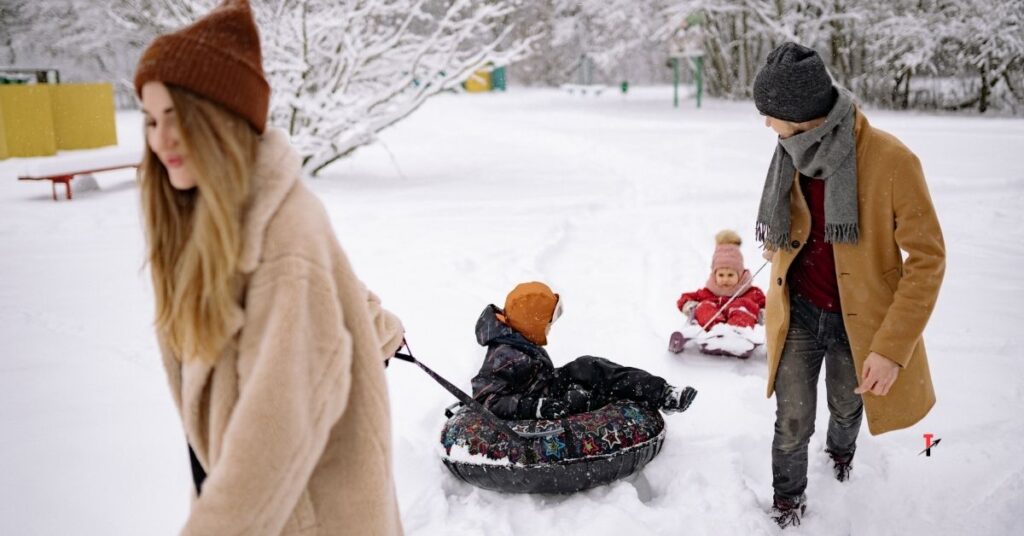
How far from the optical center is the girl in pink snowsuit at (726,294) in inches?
207

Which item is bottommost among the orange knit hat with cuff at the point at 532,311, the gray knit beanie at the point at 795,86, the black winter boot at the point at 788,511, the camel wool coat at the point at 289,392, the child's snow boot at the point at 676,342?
the black winter boot at the point at 788,511

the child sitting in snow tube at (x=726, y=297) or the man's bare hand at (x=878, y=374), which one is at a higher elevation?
the man's bare hand at (x=878, y=374)

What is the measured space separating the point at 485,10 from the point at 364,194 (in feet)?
11.5

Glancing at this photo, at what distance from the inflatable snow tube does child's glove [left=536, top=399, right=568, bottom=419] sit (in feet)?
0.34

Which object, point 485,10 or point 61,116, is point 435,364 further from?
point 61,116

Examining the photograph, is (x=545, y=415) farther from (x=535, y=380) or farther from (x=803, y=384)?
(x=803, y=384)

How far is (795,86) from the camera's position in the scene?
267 cm

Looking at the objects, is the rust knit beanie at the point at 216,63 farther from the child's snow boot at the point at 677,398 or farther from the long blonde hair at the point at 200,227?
the child's snow boot at the point at 677,398

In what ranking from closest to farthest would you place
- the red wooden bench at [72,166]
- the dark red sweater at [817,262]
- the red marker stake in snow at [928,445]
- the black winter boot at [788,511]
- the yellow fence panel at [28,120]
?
the dark red sweater at [817,262], the black winter boot at [788,511], the red marker stake in snow at [928,445], the red wooden bench at [72,166], the yellow fence panel at [28,120]

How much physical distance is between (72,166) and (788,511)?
38.8 feet

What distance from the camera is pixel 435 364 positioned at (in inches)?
196

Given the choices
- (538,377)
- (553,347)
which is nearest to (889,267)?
(538,377)

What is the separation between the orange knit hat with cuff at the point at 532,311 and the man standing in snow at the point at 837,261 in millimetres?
1167

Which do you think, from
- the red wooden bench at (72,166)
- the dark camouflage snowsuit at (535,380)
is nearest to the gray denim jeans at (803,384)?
the dark camouflage snowsuit at (535,380)
